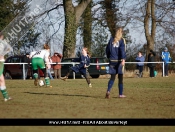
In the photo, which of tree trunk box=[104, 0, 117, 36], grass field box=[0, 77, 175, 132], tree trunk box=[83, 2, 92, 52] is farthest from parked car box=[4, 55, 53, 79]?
grass field box=[0, 77, 175, 132]

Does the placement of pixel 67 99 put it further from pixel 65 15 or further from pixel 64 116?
pixel 65 15

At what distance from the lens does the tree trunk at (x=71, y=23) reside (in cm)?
3988

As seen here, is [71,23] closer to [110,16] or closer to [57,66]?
[110,16]

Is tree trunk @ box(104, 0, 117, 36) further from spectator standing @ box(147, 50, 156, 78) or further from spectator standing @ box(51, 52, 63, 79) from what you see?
spectator standing @ box(51, 52, 63, 79)

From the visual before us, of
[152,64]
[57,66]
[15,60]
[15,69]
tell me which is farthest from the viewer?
[15,60]

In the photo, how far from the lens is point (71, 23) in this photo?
40.2 m

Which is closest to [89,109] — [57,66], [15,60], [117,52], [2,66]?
[117,52]

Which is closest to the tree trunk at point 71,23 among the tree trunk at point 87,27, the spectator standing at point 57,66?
the tree trunk at point 87,27

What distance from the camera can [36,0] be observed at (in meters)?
40.1

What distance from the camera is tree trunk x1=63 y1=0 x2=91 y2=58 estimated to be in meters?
39.9

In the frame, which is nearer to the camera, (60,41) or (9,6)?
(60,41)

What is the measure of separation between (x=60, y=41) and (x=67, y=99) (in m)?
30.5

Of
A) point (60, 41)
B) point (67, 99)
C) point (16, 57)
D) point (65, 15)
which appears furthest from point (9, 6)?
point (67, 99)

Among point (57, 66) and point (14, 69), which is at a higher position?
point (57, 66)
